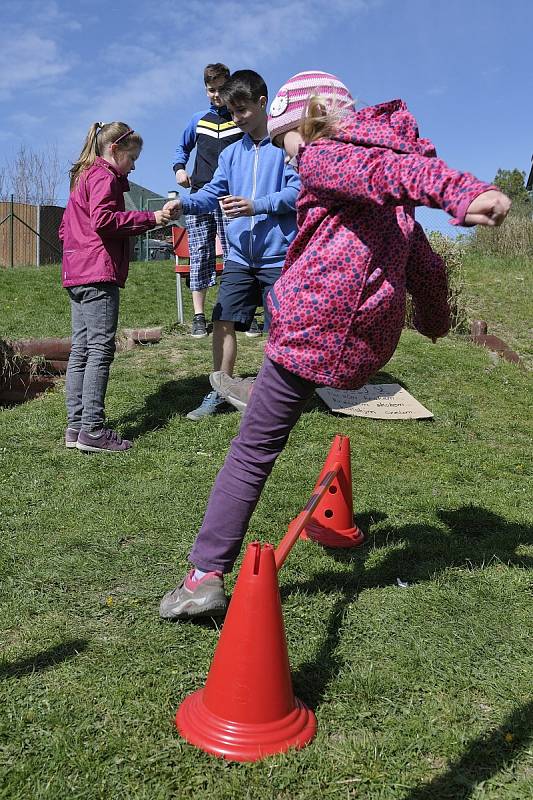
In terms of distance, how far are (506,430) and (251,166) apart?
2.52m

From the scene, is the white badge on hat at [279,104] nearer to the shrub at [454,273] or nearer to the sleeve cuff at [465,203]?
the sleeve cuff at [465,203]

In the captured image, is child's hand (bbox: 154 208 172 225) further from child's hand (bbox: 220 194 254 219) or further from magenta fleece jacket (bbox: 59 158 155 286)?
child's hand (bbox: 220 194 254 219)

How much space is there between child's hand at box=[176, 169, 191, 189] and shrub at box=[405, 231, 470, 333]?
2.84 meters

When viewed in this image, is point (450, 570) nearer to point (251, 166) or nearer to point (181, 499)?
point (181, 499)

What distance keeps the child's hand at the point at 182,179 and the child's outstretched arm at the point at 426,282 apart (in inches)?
179

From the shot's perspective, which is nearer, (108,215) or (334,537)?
(334,537)

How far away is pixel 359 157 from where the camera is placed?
2113 millimetres

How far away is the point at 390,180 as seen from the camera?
6.59 ft

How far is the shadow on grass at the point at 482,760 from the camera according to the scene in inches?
71.7

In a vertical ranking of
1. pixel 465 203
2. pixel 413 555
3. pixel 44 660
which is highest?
pixel 465 203

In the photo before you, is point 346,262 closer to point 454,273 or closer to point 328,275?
point 328,275

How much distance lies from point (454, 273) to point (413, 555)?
7.03 meters

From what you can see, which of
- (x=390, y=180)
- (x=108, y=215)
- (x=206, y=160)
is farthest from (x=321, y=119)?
(x=206, y=160)

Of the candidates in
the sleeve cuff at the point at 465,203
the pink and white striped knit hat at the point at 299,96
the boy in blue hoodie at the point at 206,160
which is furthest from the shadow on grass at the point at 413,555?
the boy in blue hoodie at the point at 206,160
